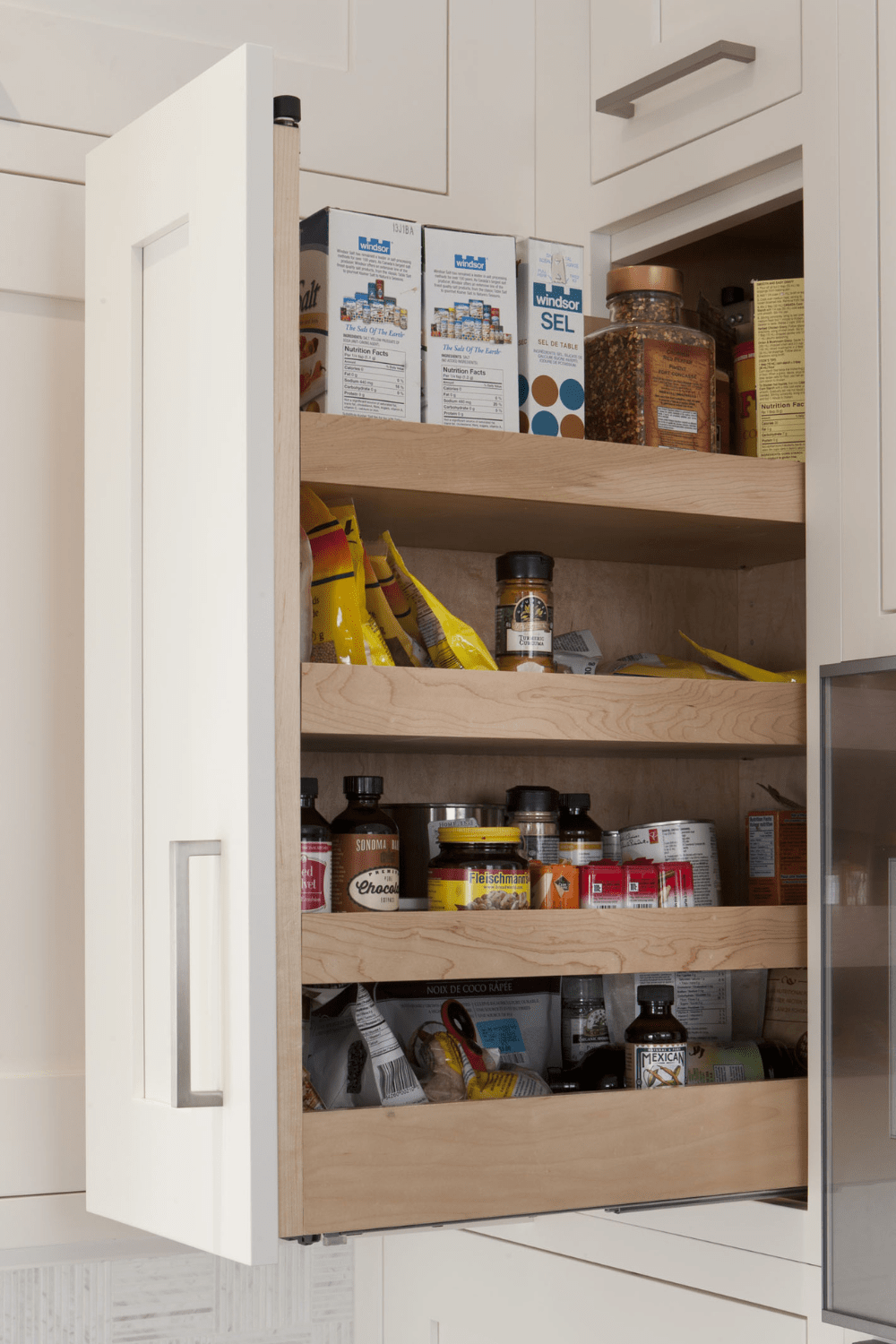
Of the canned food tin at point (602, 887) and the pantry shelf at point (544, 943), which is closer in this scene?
the pantry shelf at point (544, 943)

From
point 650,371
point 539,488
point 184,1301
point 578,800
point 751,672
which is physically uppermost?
point 650,371

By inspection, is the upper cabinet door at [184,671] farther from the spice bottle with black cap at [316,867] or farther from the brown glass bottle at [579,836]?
the brown glass bottle at [579,836]

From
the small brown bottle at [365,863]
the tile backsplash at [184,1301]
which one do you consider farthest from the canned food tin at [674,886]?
the tile backsplash at [184,1301]

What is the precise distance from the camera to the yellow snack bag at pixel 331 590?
1.26m

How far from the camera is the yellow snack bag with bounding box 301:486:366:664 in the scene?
126 centimetres

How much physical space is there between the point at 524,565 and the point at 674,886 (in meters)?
0.33

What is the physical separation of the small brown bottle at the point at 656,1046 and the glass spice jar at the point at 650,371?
0.51m

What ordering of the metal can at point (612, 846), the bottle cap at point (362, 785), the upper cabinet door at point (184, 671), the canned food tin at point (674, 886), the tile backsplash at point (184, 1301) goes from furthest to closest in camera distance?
the tile backsplash at point (184, 1301) < the metal can at point (612, 846) < the canned food tin at point (674, 886) < the bottle cap at point (362, 785) < the upper cabinet door at point (184, 671)

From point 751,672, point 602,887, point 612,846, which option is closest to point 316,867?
point 602,887

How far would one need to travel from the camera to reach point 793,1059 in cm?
145

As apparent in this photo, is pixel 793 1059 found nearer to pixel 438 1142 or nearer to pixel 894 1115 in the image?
pixel 894 1115

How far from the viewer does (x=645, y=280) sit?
56.4 inches

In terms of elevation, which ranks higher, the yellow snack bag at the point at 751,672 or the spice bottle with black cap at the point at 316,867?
the yellow snack bag at the point at 751,672

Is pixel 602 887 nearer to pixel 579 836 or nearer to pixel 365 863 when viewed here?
pixel 579 836
